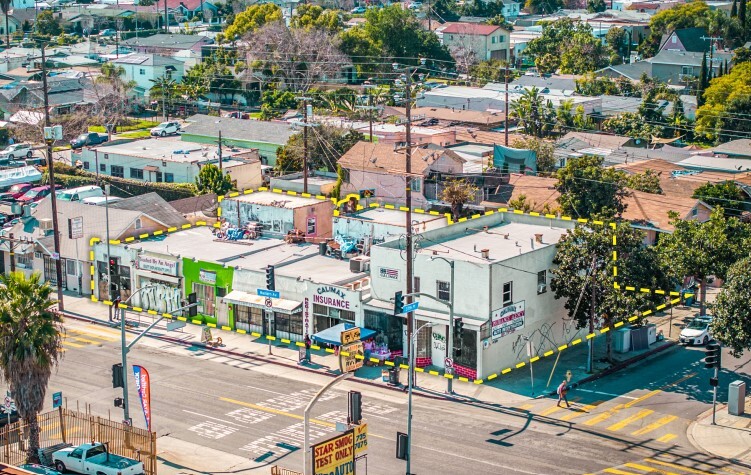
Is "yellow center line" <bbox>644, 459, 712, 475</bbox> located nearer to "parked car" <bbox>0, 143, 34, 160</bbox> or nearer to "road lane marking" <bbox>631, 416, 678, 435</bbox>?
"road lane marking" <bbox>631, 416, 678, 435</bbox>

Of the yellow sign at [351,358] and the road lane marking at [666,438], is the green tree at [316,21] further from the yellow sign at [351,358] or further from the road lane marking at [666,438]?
the road lane marking at [666,438]

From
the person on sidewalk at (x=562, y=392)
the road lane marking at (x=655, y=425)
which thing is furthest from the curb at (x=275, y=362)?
the road lane marking at (x=655, y=425)

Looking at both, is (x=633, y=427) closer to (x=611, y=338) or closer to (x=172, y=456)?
(x=611, y=338)

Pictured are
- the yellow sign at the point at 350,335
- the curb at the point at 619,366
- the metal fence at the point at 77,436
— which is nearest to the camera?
the metal fence at the point at 77,436

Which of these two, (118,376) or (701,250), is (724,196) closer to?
(701,250)

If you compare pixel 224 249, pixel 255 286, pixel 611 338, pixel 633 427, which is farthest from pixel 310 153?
pixel 633 427

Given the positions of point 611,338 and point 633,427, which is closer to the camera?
point 633,427
